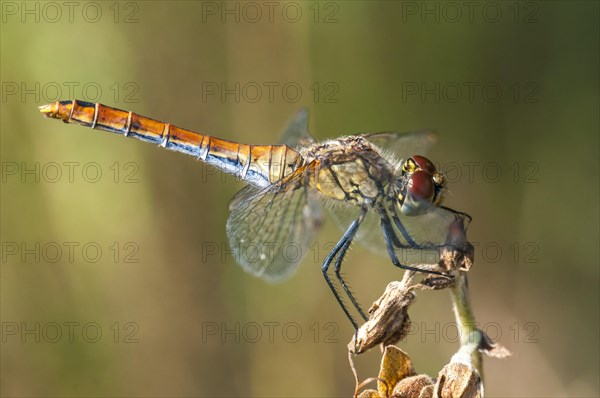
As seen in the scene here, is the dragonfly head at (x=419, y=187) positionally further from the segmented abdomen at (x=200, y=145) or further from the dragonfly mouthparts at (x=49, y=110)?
the dragonfly mouthparts at (x=49, y=110)

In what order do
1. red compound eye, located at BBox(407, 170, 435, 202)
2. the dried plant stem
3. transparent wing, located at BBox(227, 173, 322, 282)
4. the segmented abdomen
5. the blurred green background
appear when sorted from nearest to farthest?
the dried plant stem, red compound eye, located at BBox(407, 170, 435, 202), transparent wing, located at BBox(227, 173, 322, 282), the segmented abdomen, the blurred green background

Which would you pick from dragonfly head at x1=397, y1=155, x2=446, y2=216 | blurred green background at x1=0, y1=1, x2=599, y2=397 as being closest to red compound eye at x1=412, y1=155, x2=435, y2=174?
dragonfly head at x1=397, y1=155, x2=446, y2=216

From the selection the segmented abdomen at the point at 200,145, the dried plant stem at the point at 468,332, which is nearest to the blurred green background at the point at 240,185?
the segmented abdomen at the point at 200,145

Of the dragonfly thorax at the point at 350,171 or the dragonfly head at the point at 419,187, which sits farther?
the dragonfly thorax at the point at 350,171

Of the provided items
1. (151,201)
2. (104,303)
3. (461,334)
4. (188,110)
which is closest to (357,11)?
(188,110)

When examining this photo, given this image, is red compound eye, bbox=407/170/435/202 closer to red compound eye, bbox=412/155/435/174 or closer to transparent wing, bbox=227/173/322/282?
red compound eye, bbox=412/155/435/174

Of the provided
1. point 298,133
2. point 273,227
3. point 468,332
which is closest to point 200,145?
point 298,133

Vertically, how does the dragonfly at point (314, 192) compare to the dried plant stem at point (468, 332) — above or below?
above
